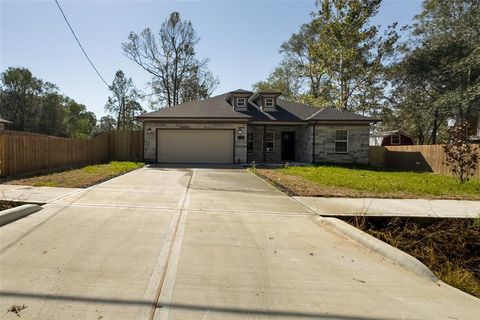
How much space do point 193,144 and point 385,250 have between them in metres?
17.1

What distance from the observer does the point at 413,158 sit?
21.0 m

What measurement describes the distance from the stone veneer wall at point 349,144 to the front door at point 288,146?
3.44 metres

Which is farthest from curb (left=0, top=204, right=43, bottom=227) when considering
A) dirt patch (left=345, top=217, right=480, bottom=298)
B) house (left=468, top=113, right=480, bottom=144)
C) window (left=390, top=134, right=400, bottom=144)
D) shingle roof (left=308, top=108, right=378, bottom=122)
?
window (left=390, top=134, right=400, bottom=144)

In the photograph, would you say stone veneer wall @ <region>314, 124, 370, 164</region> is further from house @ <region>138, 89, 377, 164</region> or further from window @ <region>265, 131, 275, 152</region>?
window @ <region>265, 131, 275, 152</region>

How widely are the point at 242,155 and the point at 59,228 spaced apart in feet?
52.9

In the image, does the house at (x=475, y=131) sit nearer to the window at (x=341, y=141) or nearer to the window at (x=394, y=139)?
the window at (x=394, y=139)

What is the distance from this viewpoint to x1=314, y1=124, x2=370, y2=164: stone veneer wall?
69.9ft

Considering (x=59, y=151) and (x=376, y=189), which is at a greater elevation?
(x=59, y=151)

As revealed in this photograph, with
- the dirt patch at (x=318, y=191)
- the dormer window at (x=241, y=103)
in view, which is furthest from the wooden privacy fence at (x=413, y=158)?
the dormer window at (x=241, y=103)

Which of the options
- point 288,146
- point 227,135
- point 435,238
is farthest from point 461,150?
point 288,146

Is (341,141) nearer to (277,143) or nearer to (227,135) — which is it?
(277,143)

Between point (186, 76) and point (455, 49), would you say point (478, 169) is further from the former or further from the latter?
point (186, 76)

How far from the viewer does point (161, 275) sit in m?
3.90

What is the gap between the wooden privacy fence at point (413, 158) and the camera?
18.2m
